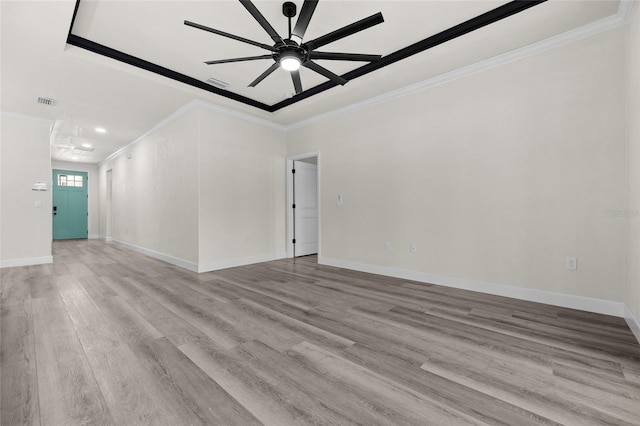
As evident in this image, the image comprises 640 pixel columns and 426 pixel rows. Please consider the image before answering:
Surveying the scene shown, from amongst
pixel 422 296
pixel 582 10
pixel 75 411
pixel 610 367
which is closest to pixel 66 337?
pixel 75 411

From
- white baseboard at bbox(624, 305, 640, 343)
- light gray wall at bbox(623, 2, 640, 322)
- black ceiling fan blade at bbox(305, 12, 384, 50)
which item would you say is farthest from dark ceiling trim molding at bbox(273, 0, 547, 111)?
white baseboard at bbox(624, 305, 640, 343)

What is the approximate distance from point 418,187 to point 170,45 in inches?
142

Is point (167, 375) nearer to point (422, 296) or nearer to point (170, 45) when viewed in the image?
point (422, 296)

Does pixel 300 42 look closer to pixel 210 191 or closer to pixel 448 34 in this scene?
pixel 448 34

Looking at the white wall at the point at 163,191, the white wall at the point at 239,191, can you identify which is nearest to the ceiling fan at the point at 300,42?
the white wall at the point at 239,191

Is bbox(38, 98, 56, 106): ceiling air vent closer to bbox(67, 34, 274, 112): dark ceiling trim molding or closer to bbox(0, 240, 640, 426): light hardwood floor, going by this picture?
bbox(67, 34, 274, 112): dark ceiling trim molding

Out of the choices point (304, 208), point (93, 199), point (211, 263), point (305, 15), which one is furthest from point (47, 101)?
point (93, 199)

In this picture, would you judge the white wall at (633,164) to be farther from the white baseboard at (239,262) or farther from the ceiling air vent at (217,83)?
the white baseboard at (239,262)

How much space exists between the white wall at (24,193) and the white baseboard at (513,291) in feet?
20.4

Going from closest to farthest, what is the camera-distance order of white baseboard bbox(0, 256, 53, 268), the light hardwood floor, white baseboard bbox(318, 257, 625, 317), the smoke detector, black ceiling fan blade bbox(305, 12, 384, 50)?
the light hardwood floor → black ceiling fan blade bbox(305, 12, 384, 50) → white baseboard bbox(318, 257, 625, 317) → the smoke detector → white baseboard bbox(0, 256, 53, 268)

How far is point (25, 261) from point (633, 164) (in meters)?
8.72

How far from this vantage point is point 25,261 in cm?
521

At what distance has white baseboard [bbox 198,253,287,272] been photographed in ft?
15.3

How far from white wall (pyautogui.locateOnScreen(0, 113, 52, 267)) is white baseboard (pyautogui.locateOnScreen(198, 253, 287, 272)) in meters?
3.49
